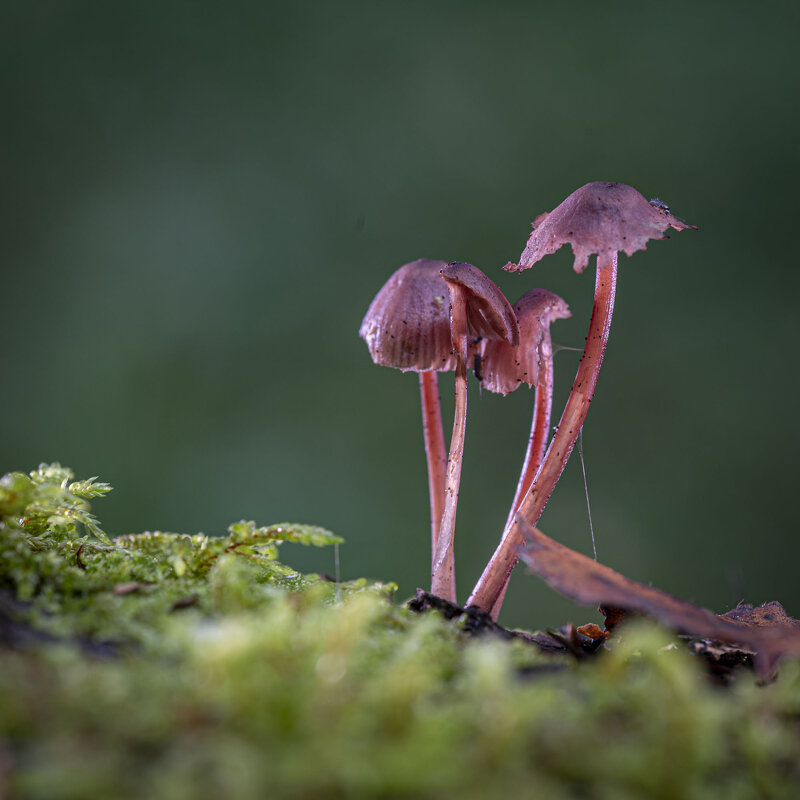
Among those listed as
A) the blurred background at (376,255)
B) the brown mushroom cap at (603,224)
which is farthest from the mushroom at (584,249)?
the blurred background at (376,255)

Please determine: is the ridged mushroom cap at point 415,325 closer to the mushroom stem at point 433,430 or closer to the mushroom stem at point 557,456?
the mushroom stem at point 433,430

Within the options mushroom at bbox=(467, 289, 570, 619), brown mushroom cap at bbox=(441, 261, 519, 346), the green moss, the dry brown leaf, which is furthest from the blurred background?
the green moss

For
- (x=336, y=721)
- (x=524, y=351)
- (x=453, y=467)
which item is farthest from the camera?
(x=524, y=351)

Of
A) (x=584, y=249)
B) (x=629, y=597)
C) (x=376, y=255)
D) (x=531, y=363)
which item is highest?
(x=376, y=255)

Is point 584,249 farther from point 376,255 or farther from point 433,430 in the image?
point 376,255

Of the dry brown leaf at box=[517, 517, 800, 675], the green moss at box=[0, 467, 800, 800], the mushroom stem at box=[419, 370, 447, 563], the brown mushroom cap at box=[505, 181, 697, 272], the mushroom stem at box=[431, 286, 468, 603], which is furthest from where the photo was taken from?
the mushroom stem at box=[419, 370, 447, 563]

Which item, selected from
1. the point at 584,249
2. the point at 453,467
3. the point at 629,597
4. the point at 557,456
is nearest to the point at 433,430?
the point at 453,467

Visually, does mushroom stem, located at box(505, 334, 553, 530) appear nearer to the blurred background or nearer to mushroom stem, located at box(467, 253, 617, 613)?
mushroom stem, located at box(467, 253, 617, 613)

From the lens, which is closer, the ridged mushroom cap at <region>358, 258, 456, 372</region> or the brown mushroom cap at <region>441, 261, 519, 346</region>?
the brown mushroom cap at <region>441, 261, 519, 346</region>

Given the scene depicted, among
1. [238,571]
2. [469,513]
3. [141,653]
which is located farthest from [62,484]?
[469,513]
